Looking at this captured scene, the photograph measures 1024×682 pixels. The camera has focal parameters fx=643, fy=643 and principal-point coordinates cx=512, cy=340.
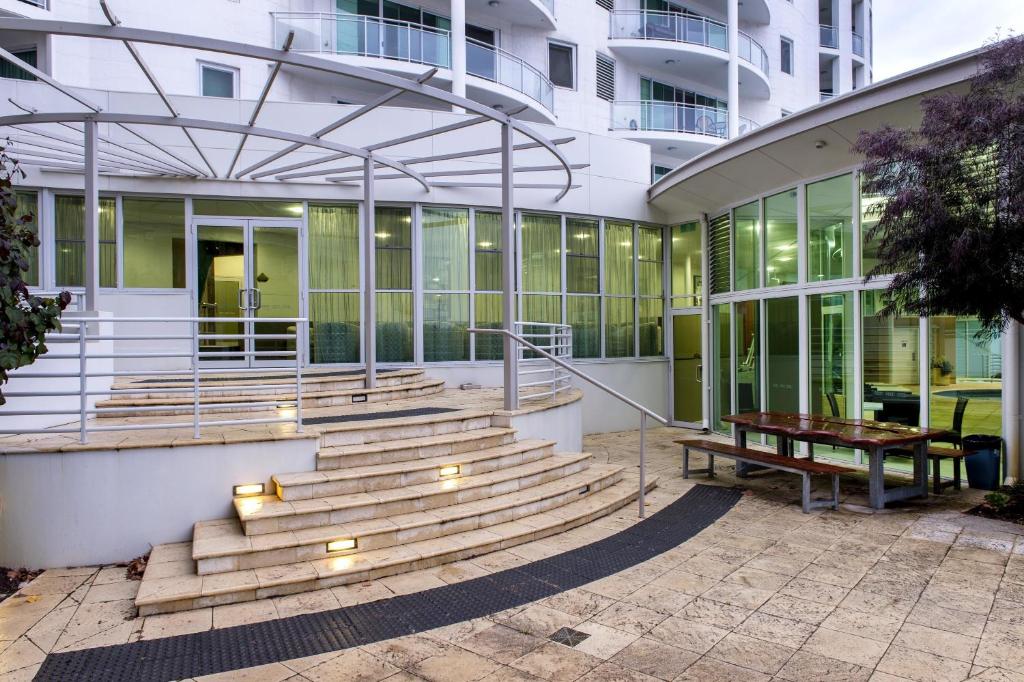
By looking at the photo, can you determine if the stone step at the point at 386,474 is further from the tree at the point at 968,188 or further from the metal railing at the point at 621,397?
the tree at the point at 968,188

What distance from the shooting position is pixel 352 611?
400 cm

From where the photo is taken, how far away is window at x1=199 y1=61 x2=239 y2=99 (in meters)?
13.2

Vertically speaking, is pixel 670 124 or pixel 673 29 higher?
pixel 673 29

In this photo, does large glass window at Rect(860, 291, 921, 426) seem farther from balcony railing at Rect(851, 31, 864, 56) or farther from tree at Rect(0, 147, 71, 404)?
balcony railing at Rect(851, 31, 864, 56)

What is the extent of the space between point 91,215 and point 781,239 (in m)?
8.82

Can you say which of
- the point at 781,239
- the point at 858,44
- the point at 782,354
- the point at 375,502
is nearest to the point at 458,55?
the point at 781,239

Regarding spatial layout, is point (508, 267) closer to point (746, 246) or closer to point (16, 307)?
point (16, 307)

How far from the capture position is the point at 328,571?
4.36m

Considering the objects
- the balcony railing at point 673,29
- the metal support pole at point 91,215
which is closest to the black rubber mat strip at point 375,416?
the metal support pole at point 91,215

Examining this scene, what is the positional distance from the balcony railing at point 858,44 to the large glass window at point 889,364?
21.6 m

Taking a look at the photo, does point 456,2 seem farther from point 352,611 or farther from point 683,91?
point 352,611

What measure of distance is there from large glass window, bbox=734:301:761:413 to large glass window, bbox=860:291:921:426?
1.96 m

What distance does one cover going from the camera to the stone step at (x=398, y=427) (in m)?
5.86

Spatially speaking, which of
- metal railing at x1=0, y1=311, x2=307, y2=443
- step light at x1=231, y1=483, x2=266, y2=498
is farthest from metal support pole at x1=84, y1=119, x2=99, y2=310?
step light at x1=231, y1=483, x2=266, y2=498
